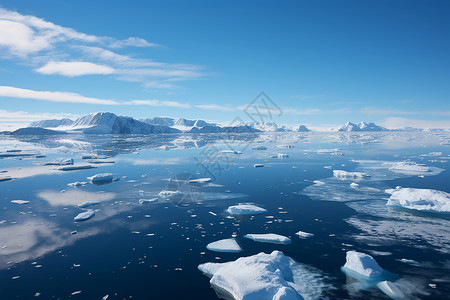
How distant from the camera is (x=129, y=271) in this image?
22.1ft

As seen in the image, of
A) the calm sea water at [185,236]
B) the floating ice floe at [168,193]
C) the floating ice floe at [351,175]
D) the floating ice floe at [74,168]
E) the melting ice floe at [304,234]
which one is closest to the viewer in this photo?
the calm sea water at [185,236]

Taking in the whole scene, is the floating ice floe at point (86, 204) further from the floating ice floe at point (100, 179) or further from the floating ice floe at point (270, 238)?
the floating ice floe at point (270, 238)

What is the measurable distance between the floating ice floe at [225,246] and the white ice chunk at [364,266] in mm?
2983

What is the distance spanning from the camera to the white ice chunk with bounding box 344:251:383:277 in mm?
6352

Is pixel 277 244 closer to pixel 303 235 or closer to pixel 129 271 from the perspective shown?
pixel 303 235

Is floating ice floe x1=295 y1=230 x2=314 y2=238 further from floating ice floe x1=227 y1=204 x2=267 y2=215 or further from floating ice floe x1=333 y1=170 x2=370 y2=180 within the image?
floating ice floe x1=333 y1=170 x2=370 y2=180

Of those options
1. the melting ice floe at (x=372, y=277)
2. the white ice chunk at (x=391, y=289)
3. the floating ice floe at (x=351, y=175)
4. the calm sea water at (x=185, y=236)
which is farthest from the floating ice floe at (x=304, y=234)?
the floating ice floe at (x=351, y=175)

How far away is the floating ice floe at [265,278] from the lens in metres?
5.45

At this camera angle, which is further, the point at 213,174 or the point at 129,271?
the point at 213,174

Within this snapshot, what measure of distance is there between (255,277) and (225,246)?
218 cm

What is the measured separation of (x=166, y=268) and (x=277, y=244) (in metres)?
3.46

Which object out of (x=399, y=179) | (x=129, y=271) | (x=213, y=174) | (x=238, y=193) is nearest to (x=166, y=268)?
(x=129, y=271)

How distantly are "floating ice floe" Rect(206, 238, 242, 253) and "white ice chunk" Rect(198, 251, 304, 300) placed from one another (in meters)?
0.94

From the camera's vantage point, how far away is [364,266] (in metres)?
6.44
